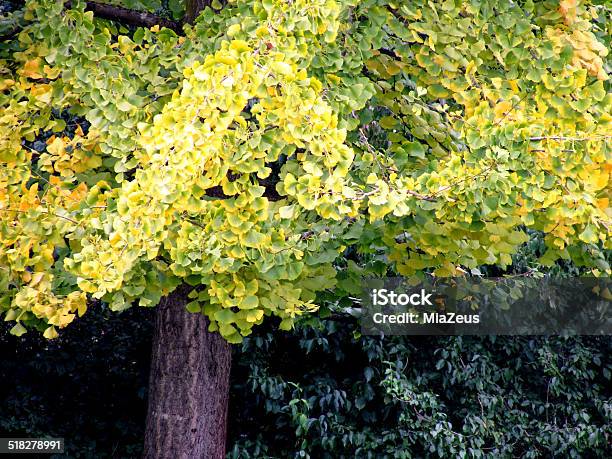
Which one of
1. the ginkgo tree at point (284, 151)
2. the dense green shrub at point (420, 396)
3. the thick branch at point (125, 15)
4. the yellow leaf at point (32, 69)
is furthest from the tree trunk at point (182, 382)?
the dense green shrub at point (420, 396)

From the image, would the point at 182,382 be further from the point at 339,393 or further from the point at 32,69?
the point at 339,393

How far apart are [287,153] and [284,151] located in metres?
0.04

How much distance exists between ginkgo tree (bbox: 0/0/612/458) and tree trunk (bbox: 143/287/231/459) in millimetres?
182

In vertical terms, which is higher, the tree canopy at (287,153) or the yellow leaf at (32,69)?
the yellow leaf at (32,69)

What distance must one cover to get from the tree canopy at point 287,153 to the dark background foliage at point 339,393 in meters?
2.99

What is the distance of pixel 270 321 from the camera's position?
6.41 metres

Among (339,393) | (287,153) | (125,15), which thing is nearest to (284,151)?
(287,153)

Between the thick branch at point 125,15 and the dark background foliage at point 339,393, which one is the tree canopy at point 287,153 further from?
the dark background foliage at point 339,393

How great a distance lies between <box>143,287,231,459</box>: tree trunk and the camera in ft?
12.4

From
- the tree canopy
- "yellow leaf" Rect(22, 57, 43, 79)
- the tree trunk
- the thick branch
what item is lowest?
the tree trunk

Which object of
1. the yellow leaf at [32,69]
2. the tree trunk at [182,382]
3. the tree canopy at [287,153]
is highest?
the yellow leaf at [32,69]

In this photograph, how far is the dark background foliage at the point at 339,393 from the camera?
625 cm

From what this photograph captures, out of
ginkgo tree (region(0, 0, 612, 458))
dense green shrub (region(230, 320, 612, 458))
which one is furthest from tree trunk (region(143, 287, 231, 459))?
dense green shrub (region(230, 320, 612, 458))

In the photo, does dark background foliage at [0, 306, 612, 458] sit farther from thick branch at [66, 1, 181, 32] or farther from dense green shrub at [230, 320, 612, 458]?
thick branch at [66, 1, 181, 32]
